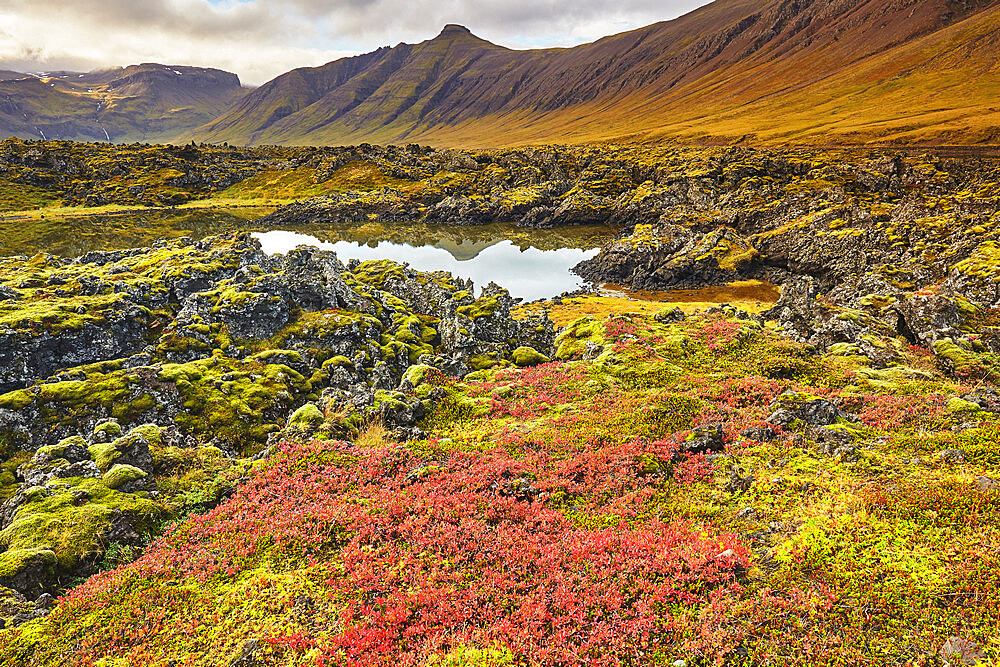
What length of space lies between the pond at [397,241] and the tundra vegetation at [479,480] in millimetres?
42122

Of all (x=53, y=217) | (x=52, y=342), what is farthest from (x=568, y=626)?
(x=53, y=217)

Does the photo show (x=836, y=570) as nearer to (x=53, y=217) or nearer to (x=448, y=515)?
(x=448, y=515)

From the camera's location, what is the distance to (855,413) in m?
17.8

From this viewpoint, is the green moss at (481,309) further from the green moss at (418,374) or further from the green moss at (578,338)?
the green moss at (418,374)

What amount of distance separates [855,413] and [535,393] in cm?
1390

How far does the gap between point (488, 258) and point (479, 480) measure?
257 feet

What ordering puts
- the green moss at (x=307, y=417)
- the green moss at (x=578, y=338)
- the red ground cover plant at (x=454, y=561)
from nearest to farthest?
1. the red ground cover plant at (x=454, y=561)
2. the green moss at (x=307, y=417)
3. the green moss at (x=578, y=338)

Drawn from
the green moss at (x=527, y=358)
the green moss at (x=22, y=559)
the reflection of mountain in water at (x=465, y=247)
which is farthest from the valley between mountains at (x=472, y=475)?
the reflection of mountain in water at (x=465, y=247)

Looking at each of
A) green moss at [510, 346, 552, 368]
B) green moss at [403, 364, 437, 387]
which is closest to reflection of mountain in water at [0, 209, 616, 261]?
green moss at [510, 346, 552, 368]

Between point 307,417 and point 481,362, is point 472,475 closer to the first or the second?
point 307,417

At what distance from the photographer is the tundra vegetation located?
9.55 meters

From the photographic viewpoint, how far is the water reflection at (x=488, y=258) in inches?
2980

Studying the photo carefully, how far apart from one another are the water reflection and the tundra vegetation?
38.4 metres

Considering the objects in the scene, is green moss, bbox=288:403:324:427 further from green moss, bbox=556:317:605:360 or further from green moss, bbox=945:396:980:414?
green moss, bbox=945:396:980:414
